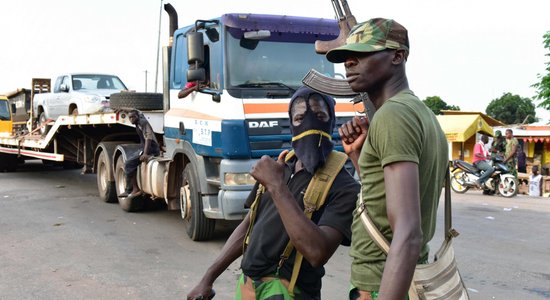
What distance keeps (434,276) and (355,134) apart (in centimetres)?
63

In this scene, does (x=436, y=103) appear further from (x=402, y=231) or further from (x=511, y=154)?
(x=402, y=231)

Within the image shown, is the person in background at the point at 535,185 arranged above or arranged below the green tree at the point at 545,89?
below

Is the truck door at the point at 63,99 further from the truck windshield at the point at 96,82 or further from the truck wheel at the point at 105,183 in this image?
the truck wheel at the point at 105,183

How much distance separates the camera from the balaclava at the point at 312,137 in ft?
7.46

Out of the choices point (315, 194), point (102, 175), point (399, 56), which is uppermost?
point (399, 56)

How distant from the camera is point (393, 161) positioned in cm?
153

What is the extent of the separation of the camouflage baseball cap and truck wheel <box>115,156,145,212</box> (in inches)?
288

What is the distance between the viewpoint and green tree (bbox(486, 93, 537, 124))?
158 feet

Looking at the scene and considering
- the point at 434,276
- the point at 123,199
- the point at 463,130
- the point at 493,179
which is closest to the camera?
the point at 434,276

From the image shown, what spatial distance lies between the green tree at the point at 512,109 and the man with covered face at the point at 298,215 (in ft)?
163

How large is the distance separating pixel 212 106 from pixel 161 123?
2.17 metres

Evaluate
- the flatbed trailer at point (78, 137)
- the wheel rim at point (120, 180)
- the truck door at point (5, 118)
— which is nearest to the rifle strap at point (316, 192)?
the flatbed trailer at point (78, 137)

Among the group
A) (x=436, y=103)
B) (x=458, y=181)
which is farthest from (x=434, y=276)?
(x=436, y=103)

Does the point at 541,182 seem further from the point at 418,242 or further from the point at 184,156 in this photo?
the point at 418,242
